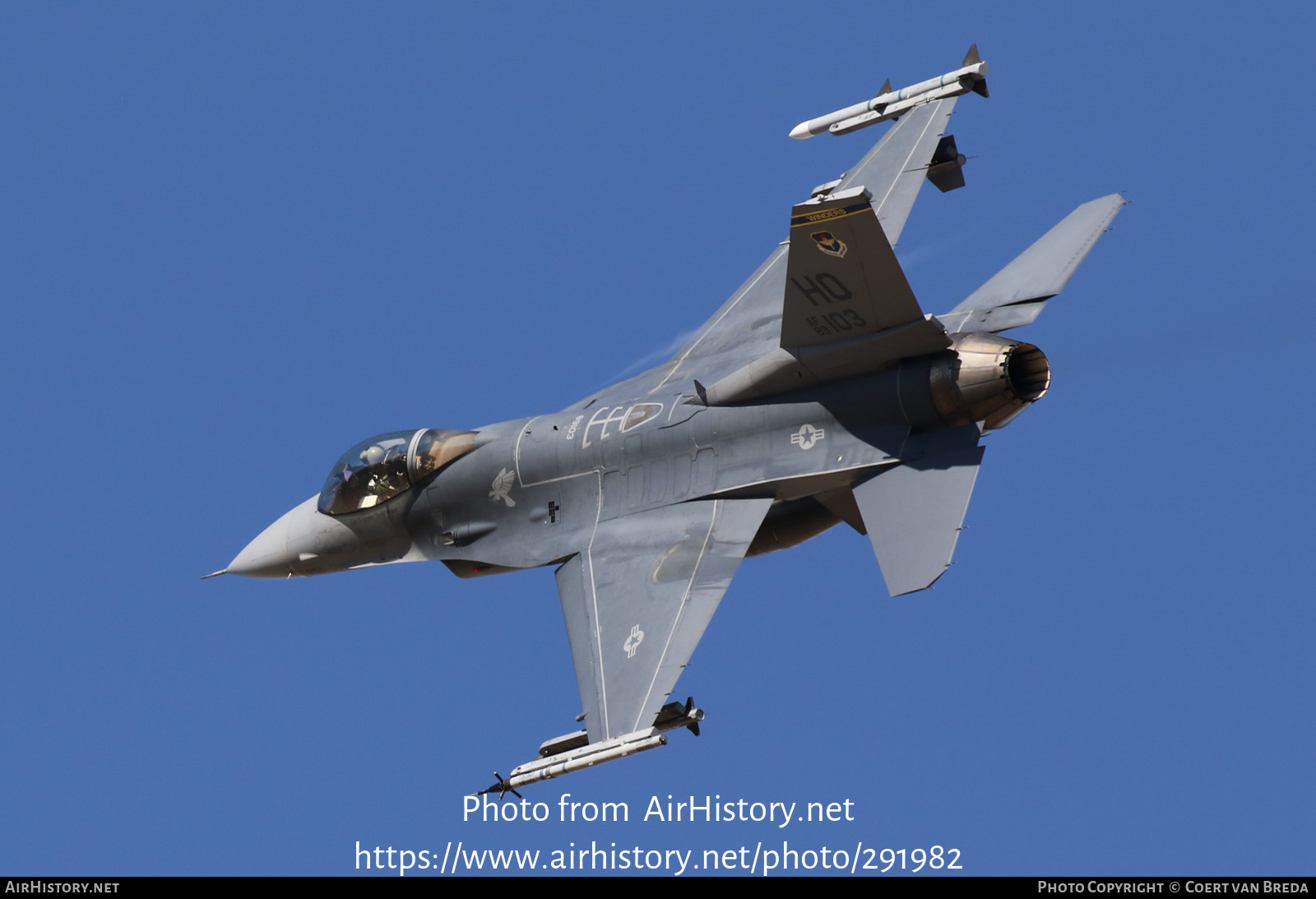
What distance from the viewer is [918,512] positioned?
21.6m

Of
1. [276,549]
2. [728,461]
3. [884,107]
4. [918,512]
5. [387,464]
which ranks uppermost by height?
[884,107]

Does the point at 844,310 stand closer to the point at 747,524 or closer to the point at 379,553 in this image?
the point at 747,524

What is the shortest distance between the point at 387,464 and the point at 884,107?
8.86 meters

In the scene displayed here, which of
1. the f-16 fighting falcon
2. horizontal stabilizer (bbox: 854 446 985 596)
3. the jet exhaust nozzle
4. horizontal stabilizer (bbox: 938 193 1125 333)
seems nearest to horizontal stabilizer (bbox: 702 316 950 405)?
the f-16 fighting falcon

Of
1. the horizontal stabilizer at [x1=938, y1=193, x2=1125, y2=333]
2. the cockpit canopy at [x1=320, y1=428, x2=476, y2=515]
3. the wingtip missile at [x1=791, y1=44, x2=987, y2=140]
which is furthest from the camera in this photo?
the wingtip missile at [x1=791, y1=44, x2=987, y2=140]

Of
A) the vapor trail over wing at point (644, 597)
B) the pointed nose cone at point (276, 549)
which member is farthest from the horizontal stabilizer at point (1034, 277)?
the pointed nose cone at point (276, 549)

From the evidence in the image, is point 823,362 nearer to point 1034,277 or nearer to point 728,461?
point 728,461

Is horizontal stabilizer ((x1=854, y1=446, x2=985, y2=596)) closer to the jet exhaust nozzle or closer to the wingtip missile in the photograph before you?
the jet exhaust nozzle

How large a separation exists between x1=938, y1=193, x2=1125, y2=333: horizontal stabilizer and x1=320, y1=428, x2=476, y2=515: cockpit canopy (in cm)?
710

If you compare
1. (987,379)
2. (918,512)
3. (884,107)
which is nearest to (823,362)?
(987,379)

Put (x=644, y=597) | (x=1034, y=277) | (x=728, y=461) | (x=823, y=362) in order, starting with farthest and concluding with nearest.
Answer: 1. (x=728, y=461)
2. (x=644, y=597)
3. (x=1034, y=277)
4. (x=823, y=362)

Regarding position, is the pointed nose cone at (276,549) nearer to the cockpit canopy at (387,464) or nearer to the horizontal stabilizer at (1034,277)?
the cockpit canopy at (387,464)

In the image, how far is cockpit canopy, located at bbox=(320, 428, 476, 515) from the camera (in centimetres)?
2619

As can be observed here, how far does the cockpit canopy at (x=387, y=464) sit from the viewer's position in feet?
85.9
